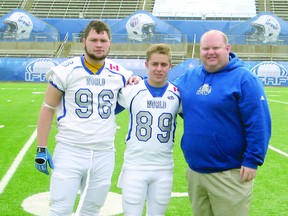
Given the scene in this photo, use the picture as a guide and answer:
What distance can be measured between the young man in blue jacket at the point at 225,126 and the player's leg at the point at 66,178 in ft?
2.80

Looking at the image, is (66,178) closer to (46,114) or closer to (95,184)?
(95,184)

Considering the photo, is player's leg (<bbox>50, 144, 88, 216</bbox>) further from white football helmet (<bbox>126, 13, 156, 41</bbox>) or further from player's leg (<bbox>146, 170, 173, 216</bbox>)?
white football helmet (<bbox>126, 13, 156, 41</bbox>)

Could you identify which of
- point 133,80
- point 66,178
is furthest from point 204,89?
point 66,178

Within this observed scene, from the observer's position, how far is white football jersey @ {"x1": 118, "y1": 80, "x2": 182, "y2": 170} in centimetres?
425

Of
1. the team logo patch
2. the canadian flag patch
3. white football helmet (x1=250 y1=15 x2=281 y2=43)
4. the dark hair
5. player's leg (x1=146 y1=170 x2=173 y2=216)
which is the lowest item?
player's leg (x1=146 y1=170 x2=173 y2=216)

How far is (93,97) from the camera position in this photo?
4227mm

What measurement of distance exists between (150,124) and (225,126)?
0.65m

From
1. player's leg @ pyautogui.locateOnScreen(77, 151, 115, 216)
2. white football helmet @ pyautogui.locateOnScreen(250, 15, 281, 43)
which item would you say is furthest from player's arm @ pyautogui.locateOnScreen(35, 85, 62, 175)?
white football helmet @ pyautogui.locateOnScreen(250, 15, 281, 43)

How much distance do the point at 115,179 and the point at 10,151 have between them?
2.74 metres

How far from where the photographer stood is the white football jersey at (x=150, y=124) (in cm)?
425

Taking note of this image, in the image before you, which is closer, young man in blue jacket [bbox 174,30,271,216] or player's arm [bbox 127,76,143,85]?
young man in blue jacket [bbox 174,30,271,216]

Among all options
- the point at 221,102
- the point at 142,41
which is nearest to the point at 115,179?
the point at 221,102

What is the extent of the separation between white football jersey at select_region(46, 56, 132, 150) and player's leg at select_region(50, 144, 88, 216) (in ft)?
0.31

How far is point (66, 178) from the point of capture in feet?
13.4
